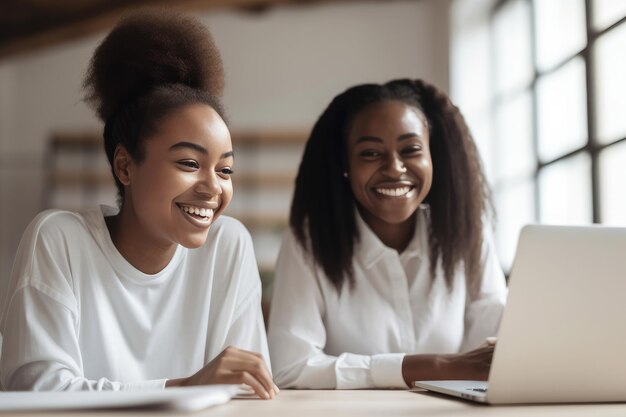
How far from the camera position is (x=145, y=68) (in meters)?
1.53

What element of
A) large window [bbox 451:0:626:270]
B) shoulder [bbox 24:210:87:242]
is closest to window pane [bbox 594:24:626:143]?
large window [bbox 451:0:626:270]

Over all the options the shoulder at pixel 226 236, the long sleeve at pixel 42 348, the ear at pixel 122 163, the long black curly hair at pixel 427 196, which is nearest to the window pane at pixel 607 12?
the long black curly hair at pixel 427 196

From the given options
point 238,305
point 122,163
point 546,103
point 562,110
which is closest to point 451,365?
point 238,305

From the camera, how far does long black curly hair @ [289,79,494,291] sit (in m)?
1.91

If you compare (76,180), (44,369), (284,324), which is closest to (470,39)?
(76,180)

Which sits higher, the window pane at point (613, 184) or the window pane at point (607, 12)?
the window pane at point (607, 12)

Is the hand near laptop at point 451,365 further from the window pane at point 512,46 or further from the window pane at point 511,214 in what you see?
the window pane at point 512,46

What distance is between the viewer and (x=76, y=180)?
202 inches

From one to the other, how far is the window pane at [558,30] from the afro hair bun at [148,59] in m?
1.97

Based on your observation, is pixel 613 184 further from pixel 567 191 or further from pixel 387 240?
pixel 387 240

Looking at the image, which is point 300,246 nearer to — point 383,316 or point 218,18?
point 383,316

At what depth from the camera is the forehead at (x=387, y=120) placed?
6.07 ft

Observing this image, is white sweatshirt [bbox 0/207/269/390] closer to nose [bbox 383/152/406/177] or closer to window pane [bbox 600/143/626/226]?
nose [bbox 383/152/406/177]

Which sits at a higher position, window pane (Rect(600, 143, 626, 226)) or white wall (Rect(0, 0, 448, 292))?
white wall (Rect(0, 0, 448, 292))
